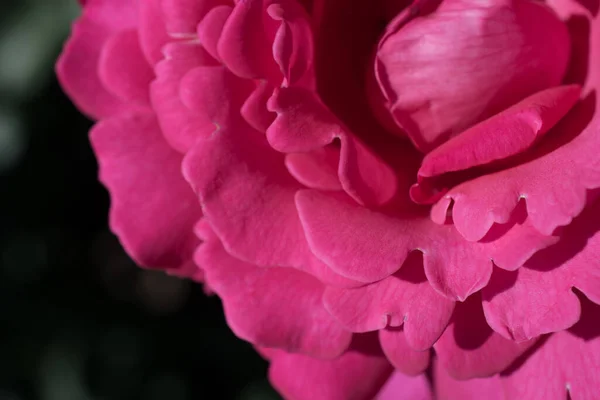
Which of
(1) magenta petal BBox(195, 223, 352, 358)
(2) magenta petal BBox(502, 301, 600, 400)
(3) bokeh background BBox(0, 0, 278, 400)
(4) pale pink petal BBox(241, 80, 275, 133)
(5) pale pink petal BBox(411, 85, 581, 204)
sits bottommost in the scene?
(3) bokeh background BBox(0, 0, 278, 400)

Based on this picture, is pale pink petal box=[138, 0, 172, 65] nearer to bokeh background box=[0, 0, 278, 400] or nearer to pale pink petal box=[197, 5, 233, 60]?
pale pink petal box=[197, 5, 233, 60]

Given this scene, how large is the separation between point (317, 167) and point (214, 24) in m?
0.18

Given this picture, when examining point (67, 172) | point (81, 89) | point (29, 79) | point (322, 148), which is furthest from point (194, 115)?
point (67, 172)

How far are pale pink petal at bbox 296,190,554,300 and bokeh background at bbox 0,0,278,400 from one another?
79 cm

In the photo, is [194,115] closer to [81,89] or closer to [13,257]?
[81,89]

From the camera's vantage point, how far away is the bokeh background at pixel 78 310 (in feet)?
4.48

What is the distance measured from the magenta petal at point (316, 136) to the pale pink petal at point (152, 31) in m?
0.18

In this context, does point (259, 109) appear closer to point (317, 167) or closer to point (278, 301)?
point (317, 167)

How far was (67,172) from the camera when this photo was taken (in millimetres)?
1412

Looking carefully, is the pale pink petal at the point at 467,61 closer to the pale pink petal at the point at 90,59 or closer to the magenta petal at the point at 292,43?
the magenta petal at the point at 292,43

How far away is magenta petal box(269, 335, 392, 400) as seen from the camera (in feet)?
2.72

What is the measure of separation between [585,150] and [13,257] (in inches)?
47.1

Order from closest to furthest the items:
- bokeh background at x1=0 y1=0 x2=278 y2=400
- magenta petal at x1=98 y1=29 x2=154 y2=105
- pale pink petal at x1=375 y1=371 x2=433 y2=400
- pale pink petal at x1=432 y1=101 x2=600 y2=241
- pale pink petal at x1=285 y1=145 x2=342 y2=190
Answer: pale pink petal at x1=432 y1=101 x2=600 y2=241 < pale pink petal at x1=285 y1=145 x2=342 y2=190 < magenta petal at x1=98 y1=29 x2=154 y2=105 < pale pink petal at x1=375 y1=371 x2=433 y2=400 < bokeh background at x1=0 y1=0 x2=278 y2=400

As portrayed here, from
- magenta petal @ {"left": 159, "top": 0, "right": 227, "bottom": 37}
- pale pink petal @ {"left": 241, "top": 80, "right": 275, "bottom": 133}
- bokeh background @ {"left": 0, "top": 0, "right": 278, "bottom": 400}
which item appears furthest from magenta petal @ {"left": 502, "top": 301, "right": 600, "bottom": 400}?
bokeh background @ {"left": 0, "top": 0, "right": 278, "bottom": 400}
